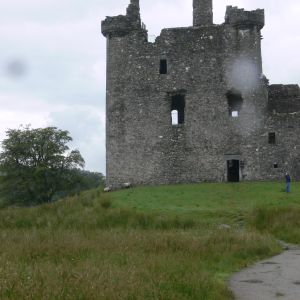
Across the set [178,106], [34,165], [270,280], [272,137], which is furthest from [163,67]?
[270,280]

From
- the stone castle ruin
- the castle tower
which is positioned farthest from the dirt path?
the castle tower

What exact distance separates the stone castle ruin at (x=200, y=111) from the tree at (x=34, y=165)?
14.7 m

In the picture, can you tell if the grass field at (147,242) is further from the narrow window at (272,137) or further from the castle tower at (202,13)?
the castle tower at (202,13)

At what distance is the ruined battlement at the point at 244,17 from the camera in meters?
32.9

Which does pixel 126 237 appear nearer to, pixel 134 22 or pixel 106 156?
pixel 106 156

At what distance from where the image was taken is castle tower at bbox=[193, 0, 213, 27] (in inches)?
1357

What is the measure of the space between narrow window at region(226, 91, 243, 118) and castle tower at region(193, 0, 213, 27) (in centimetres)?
515

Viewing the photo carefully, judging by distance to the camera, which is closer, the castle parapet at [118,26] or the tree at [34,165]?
the castle parapet at [118,26]

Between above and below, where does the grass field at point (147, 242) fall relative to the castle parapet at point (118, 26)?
below

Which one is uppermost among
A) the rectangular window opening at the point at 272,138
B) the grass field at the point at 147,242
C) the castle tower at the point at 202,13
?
the castle tower at the point at 202,13

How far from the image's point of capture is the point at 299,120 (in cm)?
3269

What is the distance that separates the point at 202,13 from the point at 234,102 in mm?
6414

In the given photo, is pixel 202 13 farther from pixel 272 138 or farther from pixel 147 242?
pixel 147 242

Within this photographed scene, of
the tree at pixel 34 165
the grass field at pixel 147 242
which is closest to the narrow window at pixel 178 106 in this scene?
the grass field at pixel 147 242
